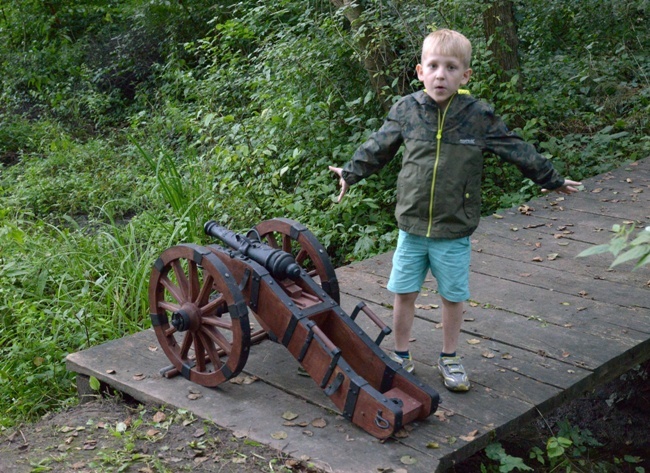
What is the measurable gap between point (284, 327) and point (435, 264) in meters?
0.74

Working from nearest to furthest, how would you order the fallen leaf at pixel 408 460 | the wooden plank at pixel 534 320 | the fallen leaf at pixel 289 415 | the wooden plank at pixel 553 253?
the fallen leaf at pixel 408 460
the fallen leaf at pixel 289 415
the wooden plank at pixel 534 320
the wooden plank at pixel 553 253

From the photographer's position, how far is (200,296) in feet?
12.7

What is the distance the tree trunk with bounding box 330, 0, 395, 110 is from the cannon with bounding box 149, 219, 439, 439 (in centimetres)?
411

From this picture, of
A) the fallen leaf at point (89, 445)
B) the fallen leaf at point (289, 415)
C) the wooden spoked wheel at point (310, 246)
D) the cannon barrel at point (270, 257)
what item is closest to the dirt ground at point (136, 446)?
the fallen leaf at point (89, 445)

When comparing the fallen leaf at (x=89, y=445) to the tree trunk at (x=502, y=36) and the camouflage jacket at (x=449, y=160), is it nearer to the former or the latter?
the camouflage jacket at (x=449, y=160)

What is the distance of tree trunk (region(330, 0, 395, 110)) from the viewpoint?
790 centimetres

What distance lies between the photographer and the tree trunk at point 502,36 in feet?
26.9

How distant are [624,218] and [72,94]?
9.63 m

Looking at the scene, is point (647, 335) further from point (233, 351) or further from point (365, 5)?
point (365, 5)

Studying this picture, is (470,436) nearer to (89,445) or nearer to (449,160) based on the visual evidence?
(449,160)

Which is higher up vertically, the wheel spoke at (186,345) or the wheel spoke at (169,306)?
the wheel spoke at (169,306)

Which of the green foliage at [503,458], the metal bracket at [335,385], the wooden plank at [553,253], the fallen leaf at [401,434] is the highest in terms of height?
the metal bracket at [335,385]

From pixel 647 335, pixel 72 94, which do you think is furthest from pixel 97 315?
pixel 72 94

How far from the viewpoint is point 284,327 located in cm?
371
